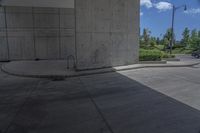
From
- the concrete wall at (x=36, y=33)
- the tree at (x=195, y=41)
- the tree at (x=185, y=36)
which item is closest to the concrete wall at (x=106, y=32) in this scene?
the concrete wall at (x=36, y=33)

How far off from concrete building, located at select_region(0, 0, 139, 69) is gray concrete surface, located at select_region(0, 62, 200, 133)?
3.47 metres

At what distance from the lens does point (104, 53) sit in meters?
11.2

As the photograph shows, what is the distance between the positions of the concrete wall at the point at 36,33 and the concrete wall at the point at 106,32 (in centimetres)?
676

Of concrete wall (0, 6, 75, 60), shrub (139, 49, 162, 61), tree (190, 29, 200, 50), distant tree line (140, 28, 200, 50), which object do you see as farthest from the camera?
distant tree line (140, 28, 200, 50)

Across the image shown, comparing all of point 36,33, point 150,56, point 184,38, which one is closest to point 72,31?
point 36,33

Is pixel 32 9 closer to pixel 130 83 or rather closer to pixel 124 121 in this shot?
pixel 130 83

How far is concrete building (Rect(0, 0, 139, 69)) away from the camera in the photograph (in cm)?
1048

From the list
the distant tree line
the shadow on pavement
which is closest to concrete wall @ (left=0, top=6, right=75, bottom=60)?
the shadow on pavement

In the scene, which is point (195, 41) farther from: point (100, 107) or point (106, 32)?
Result: point (100, 107)

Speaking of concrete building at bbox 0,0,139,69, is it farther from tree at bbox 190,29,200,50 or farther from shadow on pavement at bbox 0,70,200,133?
tree at bbox 190,29,200,50

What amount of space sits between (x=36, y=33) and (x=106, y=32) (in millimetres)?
7994

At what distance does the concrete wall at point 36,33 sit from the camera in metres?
15.7

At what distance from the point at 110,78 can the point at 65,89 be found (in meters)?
2.68

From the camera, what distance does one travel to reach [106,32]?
11.0 meters
